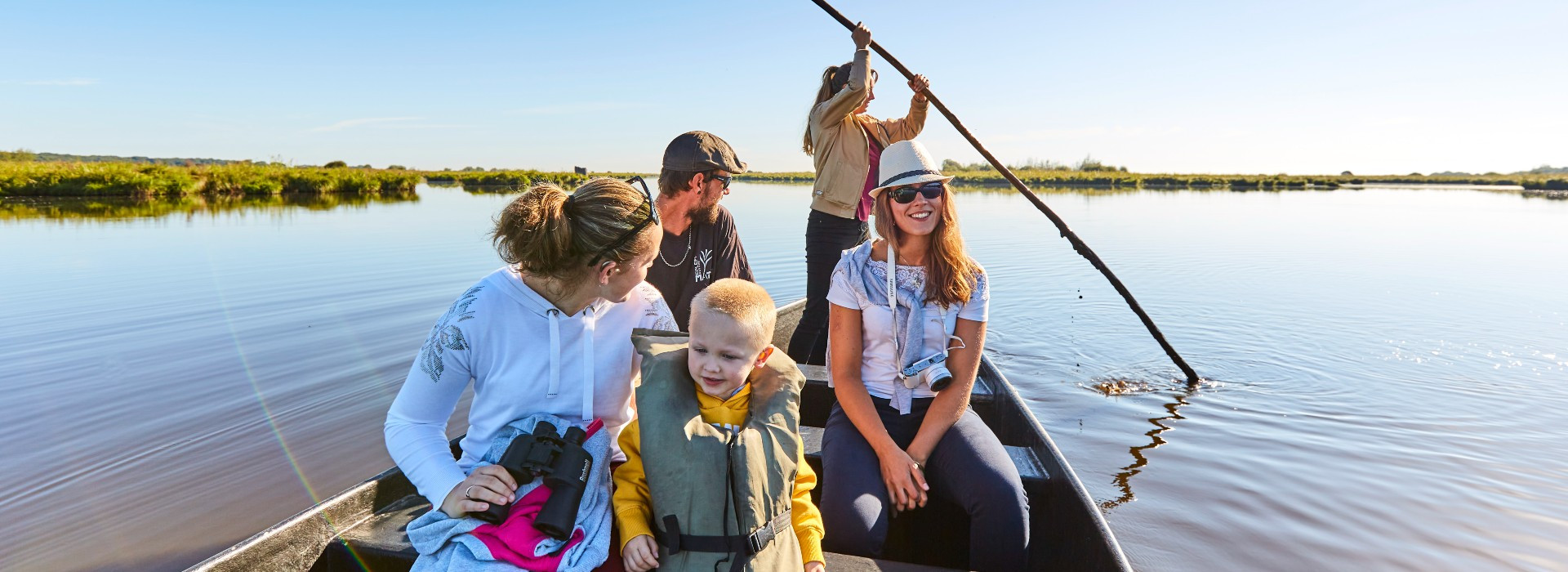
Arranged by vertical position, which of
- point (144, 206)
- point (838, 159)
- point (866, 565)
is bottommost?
point (866, 565)

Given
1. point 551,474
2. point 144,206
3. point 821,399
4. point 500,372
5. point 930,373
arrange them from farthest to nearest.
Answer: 1. point 144,206
2. point 821,399
3. point 930,373
4. point 500,372
5. point 551,474

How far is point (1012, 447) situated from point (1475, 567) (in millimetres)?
2214

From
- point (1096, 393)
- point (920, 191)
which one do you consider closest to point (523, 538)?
point (920, 191)

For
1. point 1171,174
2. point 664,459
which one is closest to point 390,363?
point 664,459

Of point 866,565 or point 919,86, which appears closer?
point 866,565

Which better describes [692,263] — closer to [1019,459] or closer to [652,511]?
[1019,459]

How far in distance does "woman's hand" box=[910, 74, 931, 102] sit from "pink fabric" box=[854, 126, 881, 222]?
0.37 meters

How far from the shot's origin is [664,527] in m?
1.65

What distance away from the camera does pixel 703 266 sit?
3.22 m

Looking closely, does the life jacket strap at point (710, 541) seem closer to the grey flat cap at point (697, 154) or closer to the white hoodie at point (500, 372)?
the white hoodie at point (500, 372)

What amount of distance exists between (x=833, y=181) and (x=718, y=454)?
256cm

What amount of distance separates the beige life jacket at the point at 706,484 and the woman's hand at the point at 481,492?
11.1 inches

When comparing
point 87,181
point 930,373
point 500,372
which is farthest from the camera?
point 87,181

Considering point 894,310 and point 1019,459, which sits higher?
point 894,310
